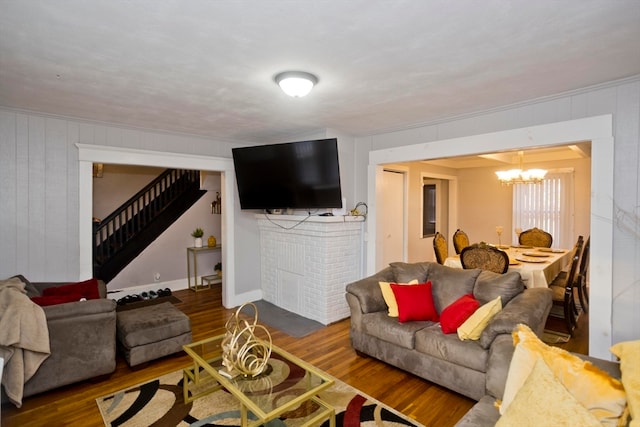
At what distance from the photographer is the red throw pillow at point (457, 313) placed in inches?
105

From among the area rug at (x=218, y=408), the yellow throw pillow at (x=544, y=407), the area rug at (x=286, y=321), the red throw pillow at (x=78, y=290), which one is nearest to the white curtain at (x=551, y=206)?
the area rug at (x=286, y=321)

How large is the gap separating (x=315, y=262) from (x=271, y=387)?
2.19 meters

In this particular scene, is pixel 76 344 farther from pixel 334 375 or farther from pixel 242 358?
pixel 334 375

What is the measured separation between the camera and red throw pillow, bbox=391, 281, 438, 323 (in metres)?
2.99

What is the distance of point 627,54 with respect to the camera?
6.84 feet

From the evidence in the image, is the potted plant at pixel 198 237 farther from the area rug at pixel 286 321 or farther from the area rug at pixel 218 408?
the area rug at pixel 218 408

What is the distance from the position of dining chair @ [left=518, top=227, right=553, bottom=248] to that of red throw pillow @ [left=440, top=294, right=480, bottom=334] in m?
3.47

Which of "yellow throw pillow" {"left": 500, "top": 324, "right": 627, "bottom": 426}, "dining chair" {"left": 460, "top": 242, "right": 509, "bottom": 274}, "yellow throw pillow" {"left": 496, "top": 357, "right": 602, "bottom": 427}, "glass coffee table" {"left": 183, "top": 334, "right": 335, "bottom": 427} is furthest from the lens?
"dining chair" {"left": 460, "top": 242, "right": 509, "bottom": 274}

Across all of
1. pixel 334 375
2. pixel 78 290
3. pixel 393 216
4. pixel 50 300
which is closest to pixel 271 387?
pixel 334 375

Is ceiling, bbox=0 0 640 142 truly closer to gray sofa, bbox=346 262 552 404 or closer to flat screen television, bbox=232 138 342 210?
flat screen television, bbox=232 138 342 210

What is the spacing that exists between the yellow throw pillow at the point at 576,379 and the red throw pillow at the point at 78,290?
355 centimetres

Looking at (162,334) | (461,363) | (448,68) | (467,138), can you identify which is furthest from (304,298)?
(448,68)

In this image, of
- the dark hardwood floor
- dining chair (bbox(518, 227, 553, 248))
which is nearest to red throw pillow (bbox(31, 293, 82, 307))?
the dark hardwood floor

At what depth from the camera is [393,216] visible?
5.16 meters
